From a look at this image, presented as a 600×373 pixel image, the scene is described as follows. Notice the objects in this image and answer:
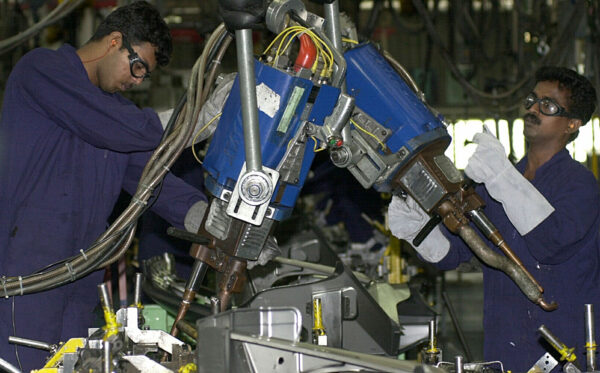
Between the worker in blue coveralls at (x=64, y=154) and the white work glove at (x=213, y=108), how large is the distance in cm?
19

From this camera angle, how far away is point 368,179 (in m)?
2.33

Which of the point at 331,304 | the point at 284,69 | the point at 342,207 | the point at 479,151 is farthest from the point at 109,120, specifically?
the point at 342,207

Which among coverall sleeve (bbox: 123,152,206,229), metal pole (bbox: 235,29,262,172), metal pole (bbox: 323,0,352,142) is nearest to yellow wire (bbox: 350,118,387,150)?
metal pole (bbox: 323,0,352,142)

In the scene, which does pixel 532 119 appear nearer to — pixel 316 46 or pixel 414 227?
pixel 414 227

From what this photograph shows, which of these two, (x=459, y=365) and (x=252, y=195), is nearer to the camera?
(x=459, y=365)

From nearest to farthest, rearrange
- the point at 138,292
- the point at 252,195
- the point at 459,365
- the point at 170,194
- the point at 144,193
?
the point at 459,365, the point at 252,195, the point at 138,292, the point at 144,193, the point at 170,194

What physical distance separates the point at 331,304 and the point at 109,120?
0.88 metres

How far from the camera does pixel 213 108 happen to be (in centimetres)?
235

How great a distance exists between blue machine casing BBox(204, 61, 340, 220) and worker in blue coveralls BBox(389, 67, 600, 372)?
1.72 feet

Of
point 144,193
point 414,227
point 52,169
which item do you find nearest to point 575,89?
point 414,227

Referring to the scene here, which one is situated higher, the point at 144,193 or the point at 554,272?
the point at 144,193

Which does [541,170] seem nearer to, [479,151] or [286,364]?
[479,151]

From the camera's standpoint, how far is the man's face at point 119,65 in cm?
266

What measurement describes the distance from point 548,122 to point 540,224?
0.48 meters
